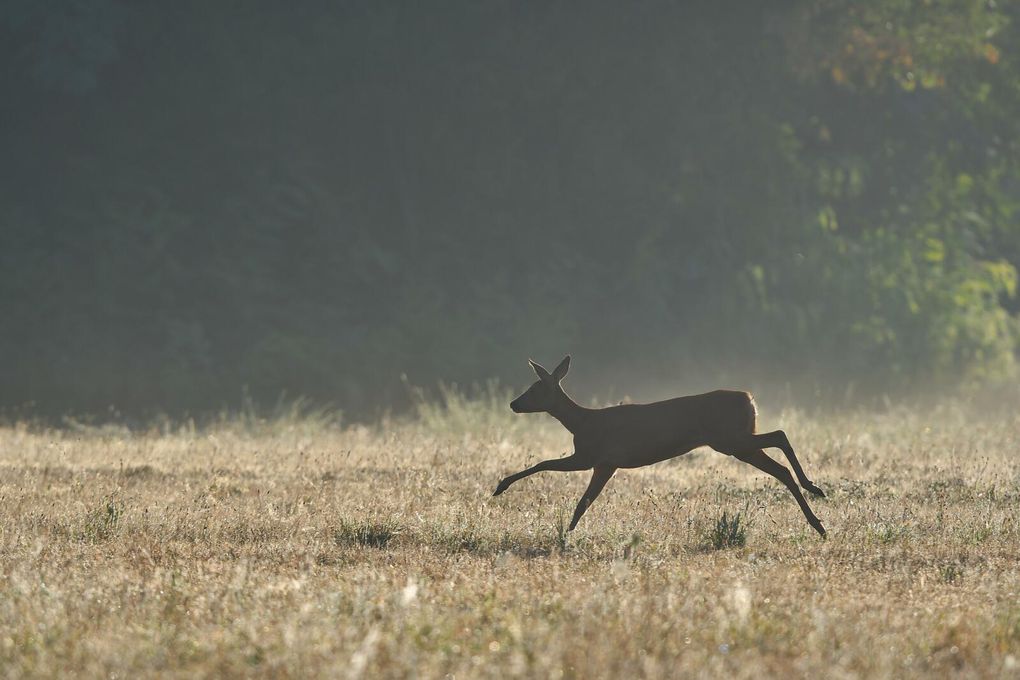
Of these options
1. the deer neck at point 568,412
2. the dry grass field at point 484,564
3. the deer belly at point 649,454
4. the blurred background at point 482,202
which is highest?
the blurred background at point 482,202

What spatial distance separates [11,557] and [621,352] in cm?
1873

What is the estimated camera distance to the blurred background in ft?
77.3

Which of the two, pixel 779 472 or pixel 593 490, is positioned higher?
pixel 779 472

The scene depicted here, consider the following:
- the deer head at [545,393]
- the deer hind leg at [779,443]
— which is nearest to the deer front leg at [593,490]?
the deer head at [545,393]

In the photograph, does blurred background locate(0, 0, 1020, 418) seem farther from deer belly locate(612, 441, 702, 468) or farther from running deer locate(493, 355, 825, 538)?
deer belly locate(612, 441, 702, 468)

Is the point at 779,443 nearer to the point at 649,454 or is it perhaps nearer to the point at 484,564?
the point at 649,454

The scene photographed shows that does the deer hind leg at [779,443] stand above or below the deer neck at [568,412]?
below

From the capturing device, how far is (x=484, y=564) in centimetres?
807

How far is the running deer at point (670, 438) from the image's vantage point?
29.7 ft

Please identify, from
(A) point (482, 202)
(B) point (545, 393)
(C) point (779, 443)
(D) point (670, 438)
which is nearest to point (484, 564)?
(D) point (670, 438)

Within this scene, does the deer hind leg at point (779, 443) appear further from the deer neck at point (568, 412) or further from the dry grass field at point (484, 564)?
the deer neck at point (568, 412)

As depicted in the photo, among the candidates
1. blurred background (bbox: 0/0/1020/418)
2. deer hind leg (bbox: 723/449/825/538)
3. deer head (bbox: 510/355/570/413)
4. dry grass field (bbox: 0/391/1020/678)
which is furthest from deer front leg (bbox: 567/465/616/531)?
blurred background (bbox: 0/0/1020/418)

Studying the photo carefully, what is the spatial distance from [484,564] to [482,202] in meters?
18.2

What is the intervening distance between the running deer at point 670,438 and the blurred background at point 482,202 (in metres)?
13.8
